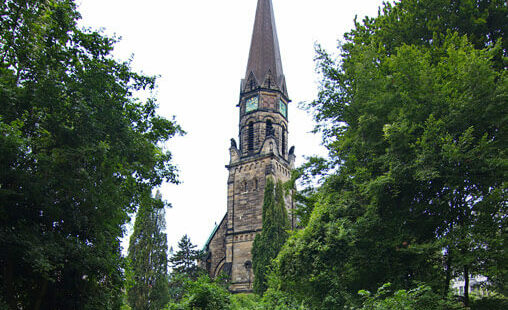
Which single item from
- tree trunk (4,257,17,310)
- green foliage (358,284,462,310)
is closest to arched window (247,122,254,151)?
tree trunk (4,257,17,310)

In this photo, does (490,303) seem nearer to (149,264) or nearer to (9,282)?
(9,282)

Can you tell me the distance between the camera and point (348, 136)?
37.8 ft

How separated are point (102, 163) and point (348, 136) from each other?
656 centimetres

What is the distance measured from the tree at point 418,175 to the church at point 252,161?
19201 millimetres

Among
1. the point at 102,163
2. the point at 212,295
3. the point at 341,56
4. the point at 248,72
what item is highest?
the point at 248,72

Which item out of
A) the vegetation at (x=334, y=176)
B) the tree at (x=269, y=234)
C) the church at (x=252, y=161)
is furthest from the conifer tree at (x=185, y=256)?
the vegetation at (x=334, y=176)

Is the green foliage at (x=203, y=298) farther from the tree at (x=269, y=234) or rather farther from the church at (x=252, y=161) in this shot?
the church at (x=252, y=161)

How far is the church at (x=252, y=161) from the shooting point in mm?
30281

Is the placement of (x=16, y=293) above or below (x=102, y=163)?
below

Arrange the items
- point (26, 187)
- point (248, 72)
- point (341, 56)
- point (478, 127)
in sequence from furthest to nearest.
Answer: point (248, 72) < point (341, 56) < point (478, 127) < point (26, 187)

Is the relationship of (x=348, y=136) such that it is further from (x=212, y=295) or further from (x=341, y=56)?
(x=212, y=295)

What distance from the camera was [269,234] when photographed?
2753 cm

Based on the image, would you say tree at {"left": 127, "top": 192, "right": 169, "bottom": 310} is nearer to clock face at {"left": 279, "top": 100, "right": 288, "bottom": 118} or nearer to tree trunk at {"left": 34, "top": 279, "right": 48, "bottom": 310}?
clock face at {"left": 279, "top": 100, "right": 288, "bottom": 118}

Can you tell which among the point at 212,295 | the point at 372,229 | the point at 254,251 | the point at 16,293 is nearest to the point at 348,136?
the point at 372,229
